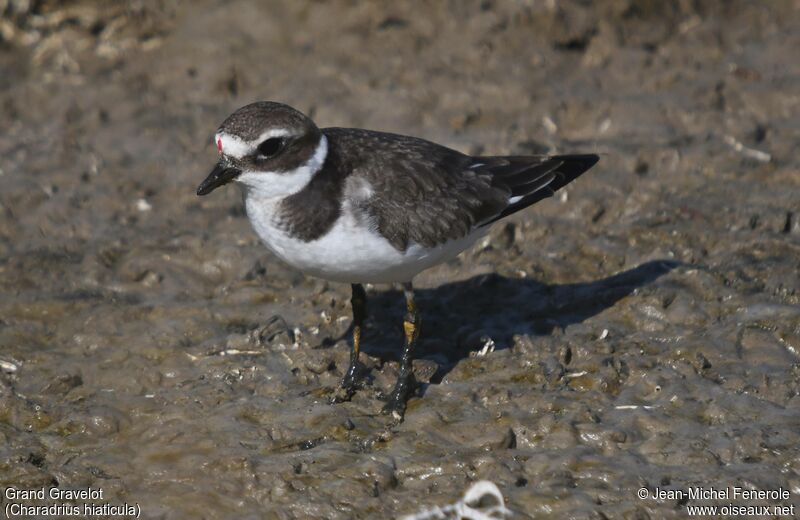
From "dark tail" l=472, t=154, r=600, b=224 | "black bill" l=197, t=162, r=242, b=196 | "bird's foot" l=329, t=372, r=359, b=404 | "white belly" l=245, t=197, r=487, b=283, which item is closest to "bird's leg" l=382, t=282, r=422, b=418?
"bird's foot" l=329, t=372, r=359, b=404

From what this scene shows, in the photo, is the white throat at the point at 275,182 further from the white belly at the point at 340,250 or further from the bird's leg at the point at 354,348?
the bird's leg at the point at 354,348

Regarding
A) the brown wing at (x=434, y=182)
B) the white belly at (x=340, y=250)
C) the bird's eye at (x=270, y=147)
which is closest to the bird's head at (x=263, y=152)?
the bird's eye at (x=270, y=147)

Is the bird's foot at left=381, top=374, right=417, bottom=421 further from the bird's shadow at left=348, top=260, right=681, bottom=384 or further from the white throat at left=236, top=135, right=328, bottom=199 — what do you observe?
the white throat at left=236, top=135, right=328, bottom=199

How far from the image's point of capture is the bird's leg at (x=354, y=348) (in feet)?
25.3

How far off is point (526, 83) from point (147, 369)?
5557 mm

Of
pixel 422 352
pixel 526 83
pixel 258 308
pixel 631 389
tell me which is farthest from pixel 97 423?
pixel 526 83

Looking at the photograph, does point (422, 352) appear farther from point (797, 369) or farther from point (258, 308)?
point (797, 369)

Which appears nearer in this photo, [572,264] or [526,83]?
[572,264]

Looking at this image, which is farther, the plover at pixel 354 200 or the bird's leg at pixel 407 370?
the bird's leg at pixel 407 370

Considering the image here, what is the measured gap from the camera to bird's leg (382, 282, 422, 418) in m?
7.54

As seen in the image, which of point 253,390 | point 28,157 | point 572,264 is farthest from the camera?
point 28,157

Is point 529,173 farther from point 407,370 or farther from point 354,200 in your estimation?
point 407,370

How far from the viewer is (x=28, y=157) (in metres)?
10.8

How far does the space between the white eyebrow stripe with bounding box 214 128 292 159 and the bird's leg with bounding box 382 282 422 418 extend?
158 cm
